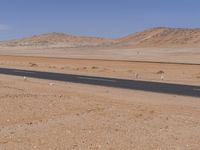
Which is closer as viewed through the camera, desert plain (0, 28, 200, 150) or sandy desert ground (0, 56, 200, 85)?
desert plain (0, 28, 200, 150)

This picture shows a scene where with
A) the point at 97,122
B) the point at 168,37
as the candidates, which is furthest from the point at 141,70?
the point at 168,37

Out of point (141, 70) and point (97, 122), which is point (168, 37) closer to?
point (141, 70)

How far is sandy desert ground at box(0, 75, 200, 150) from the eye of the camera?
36.3ft

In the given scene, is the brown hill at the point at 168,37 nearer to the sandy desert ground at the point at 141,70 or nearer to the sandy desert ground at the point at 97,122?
the sandy desert ground at the point at 141,70

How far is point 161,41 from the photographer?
166750 millimetres

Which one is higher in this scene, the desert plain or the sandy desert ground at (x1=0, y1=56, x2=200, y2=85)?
the desert plain

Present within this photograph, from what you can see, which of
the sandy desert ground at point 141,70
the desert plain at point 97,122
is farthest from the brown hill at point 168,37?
the desert plain at point 97,122

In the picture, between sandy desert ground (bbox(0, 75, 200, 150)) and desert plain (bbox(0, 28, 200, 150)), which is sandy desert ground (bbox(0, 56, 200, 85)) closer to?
desert plain (bbox(0, 28, 200, 150))

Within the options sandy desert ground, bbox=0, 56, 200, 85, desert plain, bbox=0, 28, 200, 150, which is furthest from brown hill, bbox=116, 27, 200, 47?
desert plain, bbox=0, 28, 200, 150

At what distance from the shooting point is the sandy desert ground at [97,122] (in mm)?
11055

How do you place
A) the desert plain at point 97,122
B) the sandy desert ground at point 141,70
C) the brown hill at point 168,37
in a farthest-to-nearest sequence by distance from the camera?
the brown hill at point 168,37
the sandy desert ground at point 141,70
the desert plain at point 97,122

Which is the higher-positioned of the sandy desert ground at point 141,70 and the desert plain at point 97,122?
the desert plain at point 97,122

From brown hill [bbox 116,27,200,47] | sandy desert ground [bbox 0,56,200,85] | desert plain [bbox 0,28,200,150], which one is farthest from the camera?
brown hill [bbox 116,27,200,47]

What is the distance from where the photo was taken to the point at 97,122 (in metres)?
13.8
